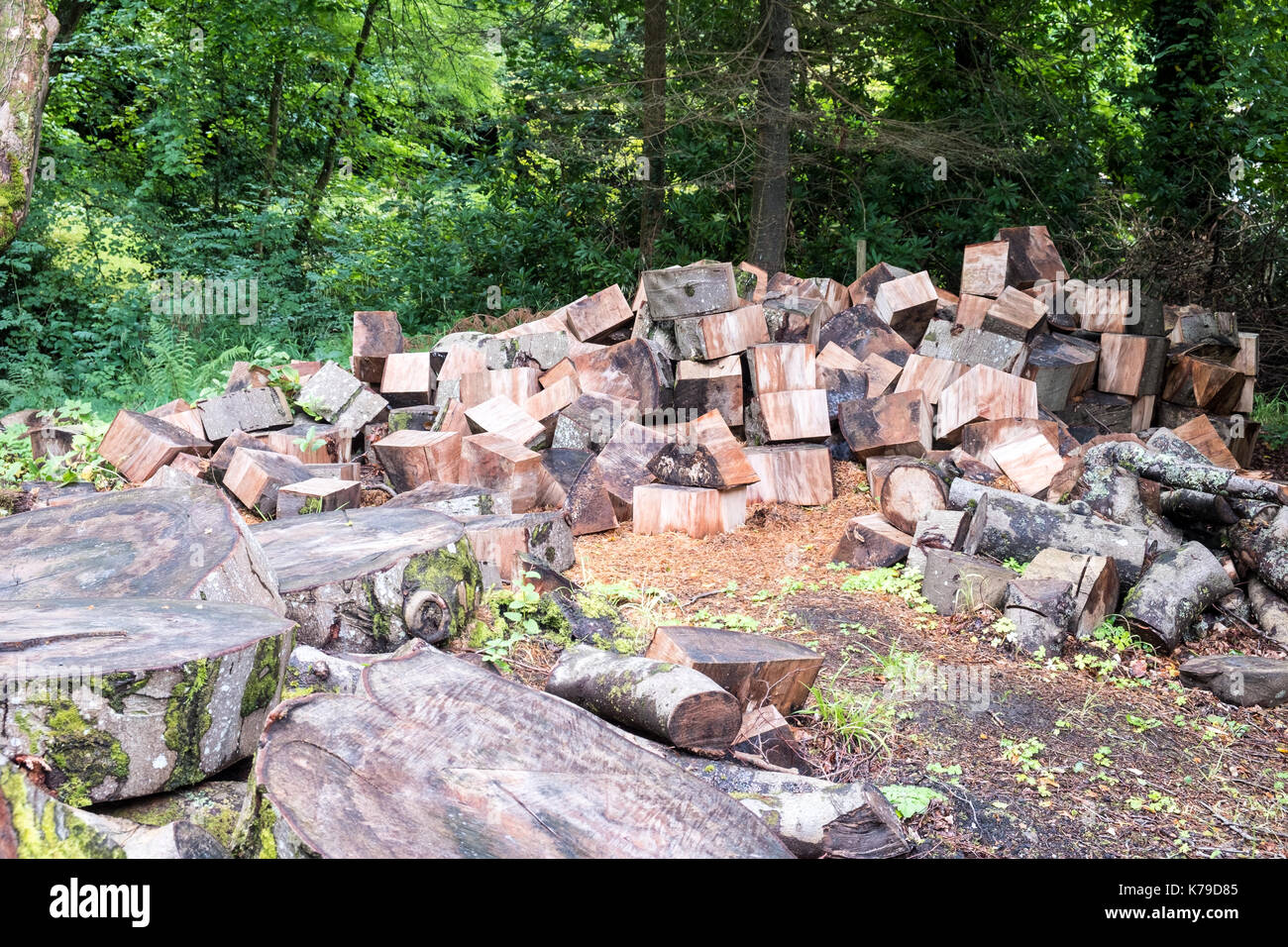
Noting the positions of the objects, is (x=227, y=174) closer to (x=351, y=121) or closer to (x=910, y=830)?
(x=351, y=121)

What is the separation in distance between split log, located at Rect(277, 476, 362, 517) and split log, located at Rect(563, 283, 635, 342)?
2.47 metres

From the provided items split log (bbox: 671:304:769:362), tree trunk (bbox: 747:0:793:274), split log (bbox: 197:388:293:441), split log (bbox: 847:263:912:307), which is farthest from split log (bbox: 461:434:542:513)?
tree trunk (bbox: 747:0:793:274)

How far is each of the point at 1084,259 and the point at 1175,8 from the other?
3291 mm

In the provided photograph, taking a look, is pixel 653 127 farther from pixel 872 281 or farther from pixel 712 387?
pixel 712 387

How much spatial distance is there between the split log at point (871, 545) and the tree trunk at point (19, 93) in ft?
14.8

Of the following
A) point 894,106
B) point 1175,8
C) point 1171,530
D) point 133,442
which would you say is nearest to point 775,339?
point 1171,530

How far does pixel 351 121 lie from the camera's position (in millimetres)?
12242

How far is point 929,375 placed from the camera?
19.8 feet

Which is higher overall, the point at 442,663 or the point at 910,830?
the point at 442,663

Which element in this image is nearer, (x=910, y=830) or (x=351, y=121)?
(x=910, y=830)

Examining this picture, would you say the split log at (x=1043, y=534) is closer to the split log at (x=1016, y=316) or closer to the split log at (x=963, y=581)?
the split log at (x=963, y=581)

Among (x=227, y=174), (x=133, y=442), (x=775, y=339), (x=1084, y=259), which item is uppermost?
(x=227, y=174)

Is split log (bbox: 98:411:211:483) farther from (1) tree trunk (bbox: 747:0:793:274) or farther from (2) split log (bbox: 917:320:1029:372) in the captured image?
(1) tree trunk (bbox: 747:0:793:274)

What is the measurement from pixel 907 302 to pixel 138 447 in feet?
17.0
